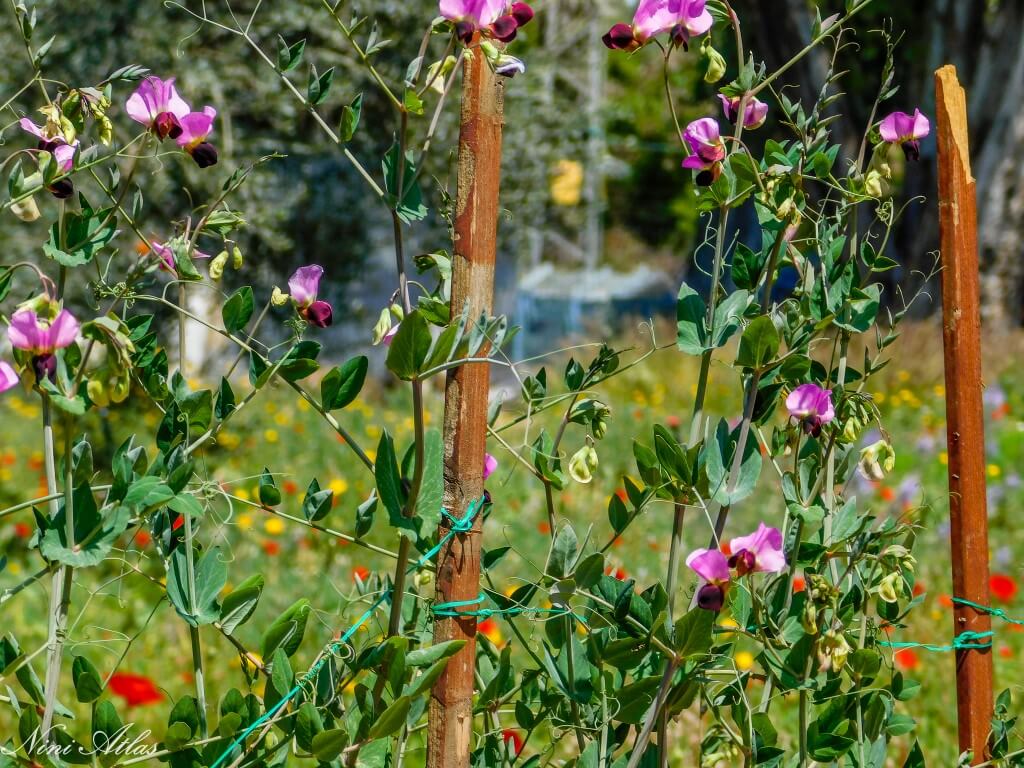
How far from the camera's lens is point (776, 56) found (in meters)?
8.38

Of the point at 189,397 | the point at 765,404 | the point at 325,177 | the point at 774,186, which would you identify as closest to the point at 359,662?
the point at 189,397

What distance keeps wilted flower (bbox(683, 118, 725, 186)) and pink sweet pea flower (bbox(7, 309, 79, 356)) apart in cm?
56

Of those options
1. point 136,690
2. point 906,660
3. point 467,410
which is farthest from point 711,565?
point 906,660

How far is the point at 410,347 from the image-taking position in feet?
3.12

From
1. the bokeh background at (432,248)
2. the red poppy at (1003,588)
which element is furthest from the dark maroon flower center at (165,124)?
the red poppy at (1003,588)

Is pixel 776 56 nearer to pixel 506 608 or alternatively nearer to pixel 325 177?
→ pixel 325 177

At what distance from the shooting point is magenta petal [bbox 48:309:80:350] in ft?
2.93

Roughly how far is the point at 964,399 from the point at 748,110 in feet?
1.39

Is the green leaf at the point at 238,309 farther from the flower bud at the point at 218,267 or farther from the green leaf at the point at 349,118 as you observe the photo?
the green leaf at the point at 349,118

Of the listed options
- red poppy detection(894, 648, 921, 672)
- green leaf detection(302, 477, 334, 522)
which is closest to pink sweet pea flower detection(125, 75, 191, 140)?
green leaf detection(302, 477, 334, 522)

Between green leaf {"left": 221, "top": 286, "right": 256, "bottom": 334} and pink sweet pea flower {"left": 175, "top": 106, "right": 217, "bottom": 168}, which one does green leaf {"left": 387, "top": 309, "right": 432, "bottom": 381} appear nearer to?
green leaf {"left": 221, "top": 286, "right": 256, "bottom": 334}

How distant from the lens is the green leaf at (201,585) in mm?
1041

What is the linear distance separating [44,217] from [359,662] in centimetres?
409

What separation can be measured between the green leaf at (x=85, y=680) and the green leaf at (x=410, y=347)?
0.41 m
